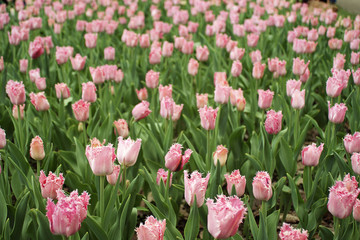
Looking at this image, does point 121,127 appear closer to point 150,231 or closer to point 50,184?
point 50,184

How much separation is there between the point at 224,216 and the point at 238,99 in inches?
53.7

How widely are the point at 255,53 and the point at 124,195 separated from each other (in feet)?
6.48

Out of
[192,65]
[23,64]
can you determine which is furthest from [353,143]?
[23,64]

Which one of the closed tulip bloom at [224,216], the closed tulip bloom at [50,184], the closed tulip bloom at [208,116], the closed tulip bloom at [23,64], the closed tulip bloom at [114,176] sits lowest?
the closed tulip bloom at [23,64]

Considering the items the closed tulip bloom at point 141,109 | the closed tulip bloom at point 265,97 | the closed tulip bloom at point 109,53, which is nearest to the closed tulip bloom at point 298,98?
the closed tulip bloom at point 265,97

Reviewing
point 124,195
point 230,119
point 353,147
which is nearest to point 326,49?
point 230,119

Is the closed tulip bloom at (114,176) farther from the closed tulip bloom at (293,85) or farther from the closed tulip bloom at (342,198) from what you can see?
the closed tulip bloom at (293,85)

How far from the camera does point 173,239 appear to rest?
63.0 inches

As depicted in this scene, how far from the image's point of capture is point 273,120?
2092 millimetres

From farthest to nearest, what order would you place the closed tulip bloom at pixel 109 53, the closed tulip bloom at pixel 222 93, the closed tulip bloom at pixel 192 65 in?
1. the closed tulip bloom at pixel 109 53
2. the closed tulip bloom at pixel 192 65
3. the closed tulip bloom at pixel 222 93

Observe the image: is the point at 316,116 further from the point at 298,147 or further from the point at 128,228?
the point at 128,228

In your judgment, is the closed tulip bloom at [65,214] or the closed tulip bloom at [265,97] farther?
the closed tulip bloom at [265,97]

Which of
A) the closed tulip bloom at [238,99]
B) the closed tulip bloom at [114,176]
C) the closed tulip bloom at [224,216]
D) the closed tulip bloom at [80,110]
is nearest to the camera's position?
the closed tulip bloom at [224,216]

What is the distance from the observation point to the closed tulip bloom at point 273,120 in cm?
209
